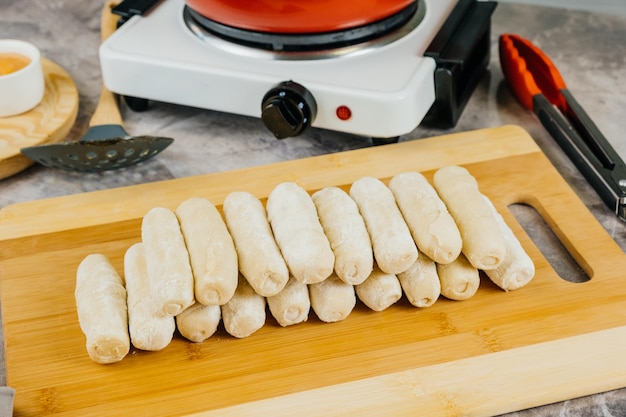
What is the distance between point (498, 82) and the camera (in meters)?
1.66

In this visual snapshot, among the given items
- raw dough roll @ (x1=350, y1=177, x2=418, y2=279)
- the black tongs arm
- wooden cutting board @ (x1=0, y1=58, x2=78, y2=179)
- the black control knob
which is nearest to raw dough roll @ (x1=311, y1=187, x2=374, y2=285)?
raw dough roll @ (x1=350, y1=177, x2=418, y2=279)

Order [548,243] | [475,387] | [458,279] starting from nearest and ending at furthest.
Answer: [475,387] < [458,279] < [548,243]

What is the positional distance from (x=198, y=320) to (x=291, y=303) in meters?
0.12

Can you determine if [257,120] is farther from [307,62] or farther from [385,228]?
[385,228]

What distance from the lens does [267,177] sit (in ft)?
4.44

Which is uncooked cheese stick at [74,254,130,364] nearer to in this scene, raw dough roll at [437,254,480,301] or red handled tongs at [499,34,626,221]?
raw dough roll at [437,254,480,301]

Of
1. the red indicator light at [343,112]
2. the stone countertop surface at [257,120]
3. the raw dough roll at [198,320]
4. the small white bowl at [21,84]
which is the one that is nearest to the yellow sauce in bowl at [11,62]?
the small white bowl at [21,84]

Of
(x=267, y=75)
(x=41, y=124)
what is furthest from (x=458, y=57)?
(x=41, y=124)

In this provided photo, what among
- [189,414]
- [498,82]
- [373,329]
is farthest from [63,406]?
[498,82]

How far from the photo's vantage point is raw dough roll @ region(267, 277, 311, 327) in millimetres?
1041

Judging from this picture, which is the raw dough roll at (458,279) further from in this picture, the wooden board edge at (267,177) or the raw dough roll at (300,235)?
the wooden board edge at (267,177)

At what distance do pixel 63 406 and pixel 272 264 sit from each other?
0.31m

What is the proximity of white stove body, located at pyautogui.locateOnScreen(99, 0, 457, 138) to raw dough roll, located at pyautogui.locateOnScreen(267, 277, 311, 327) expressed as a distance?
1.29 ft

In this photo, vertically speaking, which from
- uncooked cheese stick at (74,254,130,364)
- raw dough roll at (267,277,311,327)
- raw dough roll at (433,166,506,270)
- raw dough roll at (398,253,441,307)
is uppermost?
raw dough roll at (433,166,506,270)
